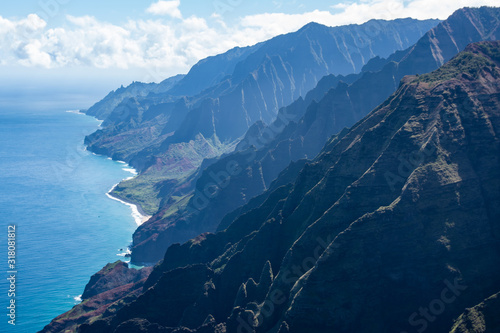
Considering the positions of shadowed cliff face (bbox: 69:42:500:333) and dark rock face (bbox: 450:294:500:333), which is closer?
dark rock face (bbox: 450:294:500:333)

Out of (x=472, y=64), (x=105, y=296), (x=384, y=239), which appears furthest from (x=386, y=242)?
(x=105, y=296)

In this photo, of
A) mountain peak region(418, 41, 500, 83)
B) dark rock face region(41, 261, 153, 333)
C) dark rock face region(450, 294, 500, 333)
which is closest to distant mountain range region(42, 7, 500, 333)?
dark rock face region(450, 294, 500, 333)

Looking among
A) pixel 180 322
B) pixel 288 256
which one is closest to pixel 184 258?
pixel 180 322

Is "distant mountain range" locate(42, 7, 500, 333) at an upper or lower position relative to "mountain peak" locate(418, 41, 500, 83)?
lower

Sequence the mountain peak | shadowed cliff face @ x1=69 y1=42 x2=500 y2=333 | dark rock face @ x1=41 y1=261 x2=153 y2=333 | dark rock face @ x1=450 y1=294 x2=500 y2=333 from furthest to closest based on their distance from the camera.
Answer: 1. dark rock face @ x1=41 y1=261 x2=153 y2=333
2. the mountain peak
3. shadowed cliff face @ x1=69 y1=42 x2=500 y2=333
4. dark rock face @ x1=450 y1=294 x2=500 y2=333

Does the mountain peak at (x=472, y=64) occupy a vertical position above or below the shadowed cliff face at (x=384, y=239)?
above

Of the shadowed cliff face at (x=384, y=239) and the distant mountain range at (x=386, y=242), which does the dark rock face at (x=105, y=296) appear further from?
the shadowed cliff face at (x=384, y=239)

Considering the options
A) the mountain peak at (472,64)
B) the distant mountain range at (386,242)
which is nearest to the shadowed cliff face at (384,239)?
Result: the distant mountain range at (386,242)

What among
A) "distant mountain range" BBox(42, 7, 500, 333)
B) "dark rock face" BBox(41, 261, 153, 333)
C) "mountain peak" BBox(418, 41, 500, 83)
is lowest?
"dark rock face" BBox(41, 261, 153, 333)

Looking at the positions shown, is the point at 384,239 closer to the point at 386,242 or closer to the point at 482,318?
the point at 386,242

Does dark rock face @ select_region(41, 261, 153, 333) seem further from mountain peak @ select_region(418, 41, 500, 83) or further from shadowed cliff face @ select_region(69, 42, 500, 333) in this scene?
mountain peak @ select_region(418, 41, 500, 83)
